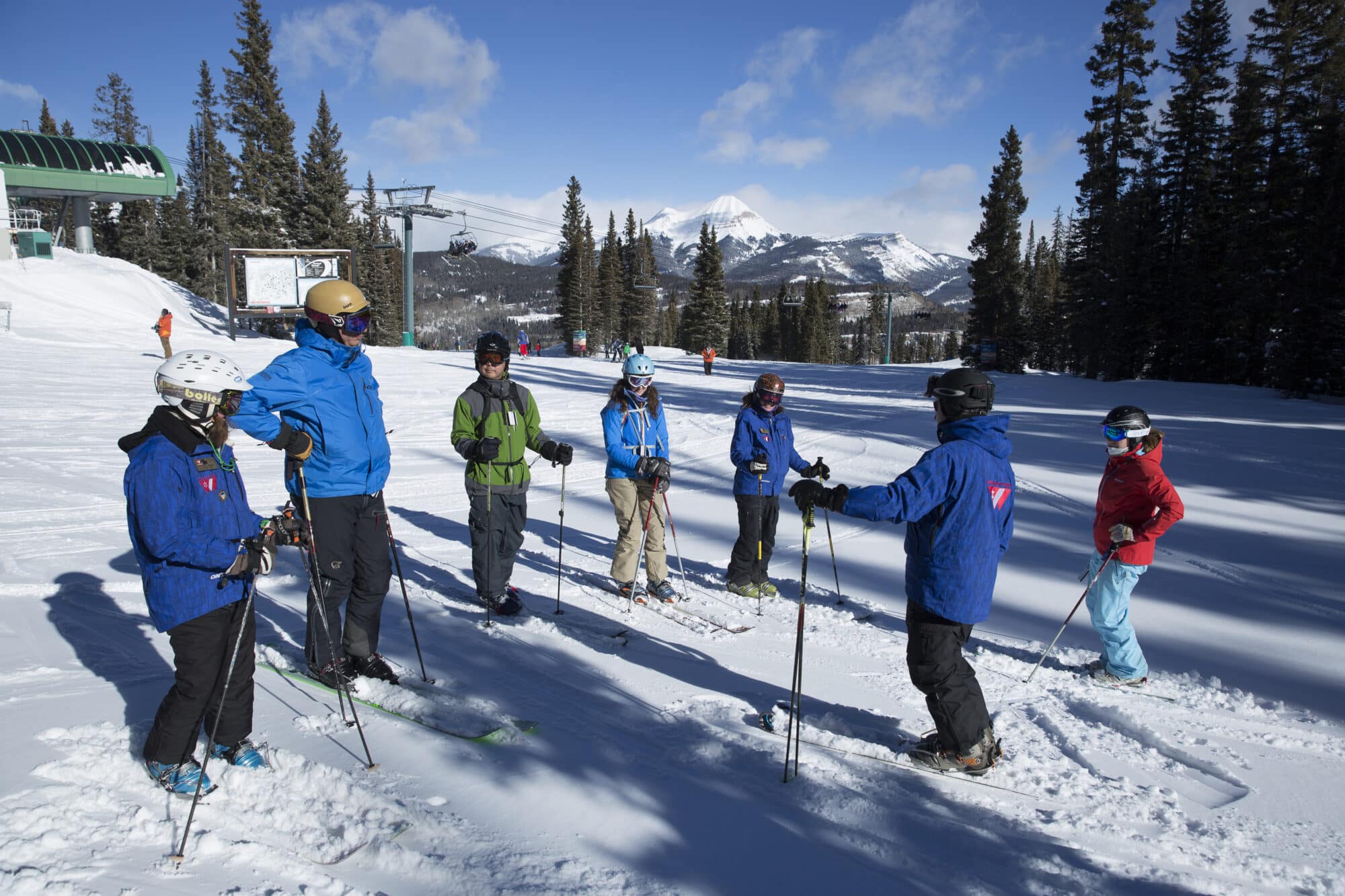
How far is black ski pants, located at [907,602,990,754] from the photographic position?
136 inches

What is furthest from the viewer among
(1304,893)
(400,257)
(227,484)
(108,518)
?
(400,257)

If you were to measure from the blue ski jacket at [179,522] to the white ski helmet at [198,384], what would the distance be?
0.09 m

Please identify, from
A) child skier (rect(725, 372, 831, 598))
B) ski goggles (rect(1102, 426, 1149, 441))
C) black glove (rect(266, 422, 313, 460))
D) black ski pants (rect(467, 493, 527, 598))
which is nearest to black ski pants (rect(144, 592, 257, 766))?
black glove (rect(266, 422, 313, 460))

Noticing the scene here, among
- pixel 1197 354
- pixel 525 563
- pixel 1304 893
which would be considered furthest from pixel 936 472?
pixel 1197 354

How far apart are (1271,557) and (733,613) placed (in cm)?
600

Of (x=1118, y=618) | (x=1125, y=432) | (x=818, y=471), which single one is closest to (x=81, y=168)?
(x=818, y=471)

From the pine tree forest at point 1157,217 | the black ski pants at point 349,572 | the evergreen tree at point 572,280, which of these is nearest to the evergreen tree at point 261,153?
the pine tree forest at point 1157,217

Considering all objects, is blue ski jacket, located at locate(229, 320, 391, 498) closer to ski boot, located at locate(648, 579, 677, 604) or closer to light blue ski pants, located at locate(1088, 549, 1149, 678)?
ski boot, located at locate(648, 579, 677, 604)

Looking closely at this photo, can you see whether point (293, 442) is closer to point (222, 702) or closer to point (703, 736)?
point (222, 702)

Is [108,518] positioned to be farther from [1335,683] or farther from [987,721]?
[1335,683]

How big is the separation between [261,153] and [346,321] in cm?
4417

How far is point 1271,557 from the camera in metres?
7.43

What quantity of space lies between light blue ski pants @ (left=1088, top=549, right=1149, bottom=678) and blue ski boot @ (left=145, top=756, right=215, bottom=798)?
17.1 feet

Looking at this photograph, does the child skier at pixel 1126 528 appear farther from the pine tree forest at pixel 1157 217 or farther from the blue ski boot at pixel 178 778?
the pine tree forest at pixel 1157 217
